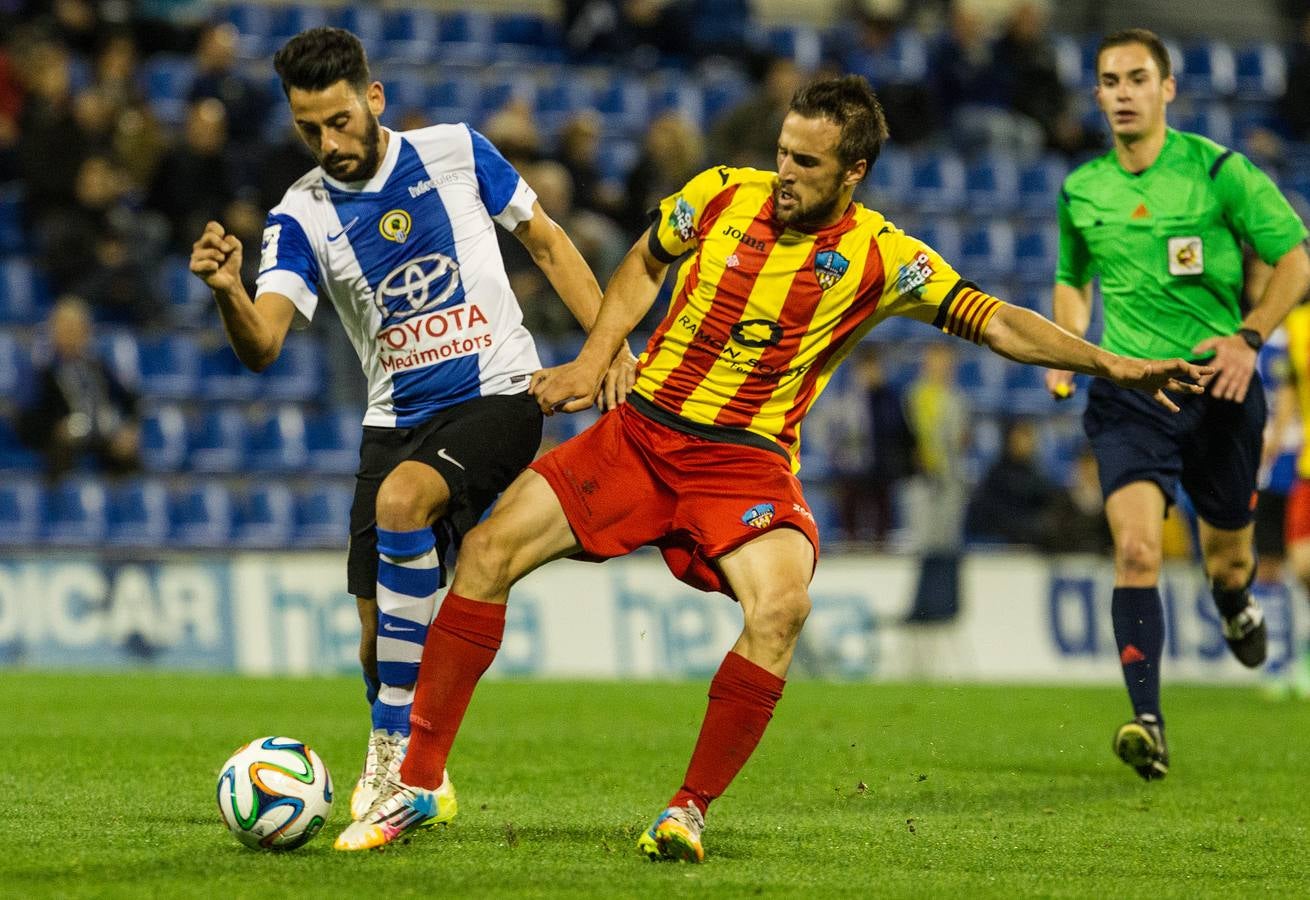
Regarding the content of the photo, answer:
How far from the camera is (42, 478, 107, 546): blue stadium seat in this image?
14047 mm

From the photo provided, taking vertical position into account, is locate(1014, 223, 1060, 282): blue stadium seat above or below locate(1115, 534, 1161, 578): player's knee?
above

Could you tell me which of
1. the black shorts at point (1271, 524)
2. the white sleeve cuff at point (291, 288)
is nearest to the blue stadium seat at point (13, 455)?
the black shorts at point (1271, 524)

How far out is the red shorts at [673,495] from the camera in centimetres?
570

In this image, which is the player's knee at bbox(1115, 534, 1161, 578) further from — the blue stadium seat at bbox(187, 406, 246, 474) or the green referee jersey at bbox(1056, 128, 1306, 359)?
the blue stadium seat at bbox(187, 406, 246, 474)

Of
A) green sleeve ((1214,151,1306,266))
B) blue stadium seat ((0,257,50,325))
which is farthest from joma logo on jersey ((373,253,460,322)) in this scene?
blue stadium seat ((0,257,50,325))

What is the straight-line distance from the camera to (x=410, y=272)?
20.3 feet

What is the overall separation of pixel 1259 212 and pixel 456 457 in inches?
140

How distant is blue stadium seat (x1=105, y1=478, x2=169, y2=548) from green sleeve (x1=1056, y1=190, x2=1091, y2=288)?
8.02 meters

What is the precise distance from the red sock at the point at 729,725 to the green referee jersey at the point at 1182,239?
3027 mm

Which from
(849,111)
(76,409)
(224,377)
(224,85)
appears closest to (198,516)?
(76,409)

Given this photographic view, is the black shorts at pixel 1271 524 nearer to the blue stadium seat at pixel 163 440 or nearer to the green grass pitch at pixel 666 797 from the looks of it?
the green grass pitch at pixel 666 797

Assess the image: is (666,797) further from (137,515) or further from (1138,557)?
(137,515)

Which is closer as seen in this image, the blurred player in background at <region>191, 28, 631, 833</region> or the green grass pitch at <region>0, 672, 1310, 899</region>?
the green grass pitch at <region>0, 672, 1310, 899</region>

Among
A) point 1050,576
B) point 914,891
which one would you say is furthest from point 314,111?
point 1050,576
